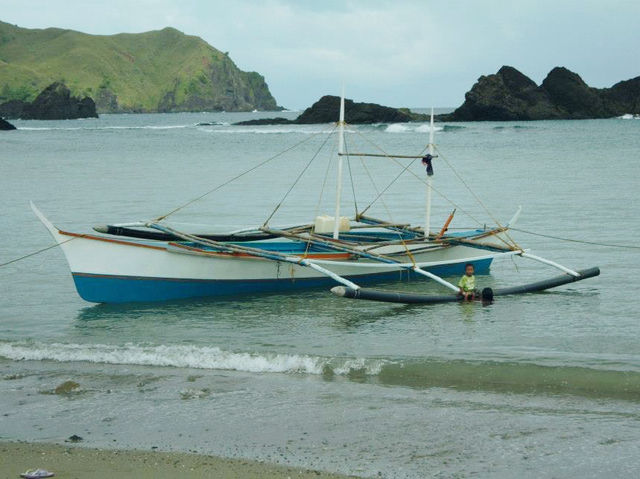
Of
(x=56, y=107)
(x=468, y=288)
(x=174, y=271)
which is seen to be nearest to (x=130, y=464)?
(x=174, y=271)

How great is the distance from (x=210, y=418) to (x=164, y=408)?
78cm

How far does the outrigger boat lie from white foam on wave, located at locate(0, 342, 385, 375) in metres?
2.58

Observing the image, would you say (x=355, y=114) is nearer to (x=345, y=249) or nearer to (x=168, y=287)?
(x=345, y=249)

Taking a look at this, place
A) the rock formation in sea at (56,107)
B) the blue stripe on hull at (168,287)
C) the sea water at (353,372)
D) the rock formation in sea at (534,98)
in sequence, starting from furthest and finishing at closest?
1. the rock formation in sea at (56,107)
2. the rock formation in sea at (534,98)
3. the blue stripe on hull at (168,287)
4. the sea water at (353,372)

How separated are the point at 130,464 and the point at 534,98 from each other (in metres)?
132

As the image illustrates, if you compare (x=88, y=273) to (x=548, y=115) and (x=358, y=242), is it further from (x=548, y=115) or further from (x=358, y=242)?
(x=548, y=115)

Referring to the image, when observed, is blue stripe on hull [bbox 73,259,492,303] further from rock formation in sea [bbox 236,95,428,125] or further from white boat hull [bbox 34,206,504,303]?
rock formation in sea [bbox 236,95,428,125]

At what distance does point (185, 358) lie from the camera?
12984mm

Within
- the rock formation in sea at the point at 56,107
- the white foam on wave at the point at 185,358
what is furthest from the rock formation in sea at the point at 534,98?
the white foam on wave at the point at 185,358

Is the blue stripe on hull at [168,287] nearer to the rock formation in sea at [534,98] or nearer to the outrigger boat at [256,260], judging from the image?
the outrigger boat at [256,260]

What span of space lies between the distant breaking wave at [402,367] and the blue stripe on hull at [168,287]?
10.3 ft

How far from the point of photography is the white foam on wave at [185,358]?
12.6 m

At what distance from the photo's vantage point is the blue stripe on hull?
663 inches

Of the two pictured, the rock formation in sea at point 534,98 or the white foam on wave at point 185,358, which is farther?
the rock formation in sea at point 534,98
